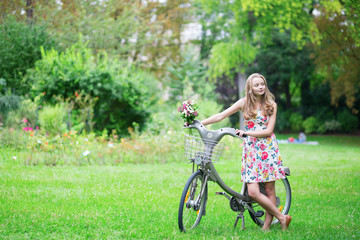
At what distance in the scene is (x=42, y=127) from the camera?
1056 centimetres

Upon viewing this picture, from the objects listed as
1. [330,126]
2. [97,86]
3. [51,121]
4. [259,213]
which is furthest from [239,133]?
[330,126]

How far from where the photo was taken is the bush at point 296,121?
89.5ft

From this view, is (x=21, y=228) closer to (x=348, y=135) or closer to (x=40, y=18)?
(x=40, y=18)

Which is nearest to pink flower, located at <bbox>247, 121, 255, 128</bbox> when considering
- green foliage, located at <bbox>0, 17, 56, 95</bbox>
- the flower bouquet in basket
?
the flower bouquet in basket

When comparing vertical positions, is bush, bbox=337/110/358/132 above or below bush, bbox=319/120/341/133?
above

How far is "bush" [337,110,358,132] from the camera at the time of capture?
24.6 metres

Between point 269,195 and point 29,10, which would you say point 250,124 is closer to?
point 269,195

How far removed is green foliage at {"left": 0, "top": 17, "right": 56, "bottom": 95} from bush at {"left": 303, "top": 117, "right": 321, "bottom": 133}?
704 inches

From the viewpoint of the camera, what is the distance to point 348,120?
2462 centimetres

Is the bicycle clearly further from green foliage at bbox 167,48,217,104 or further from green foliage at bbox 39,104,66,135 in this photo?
green foliage at bbox 167,48,217,104

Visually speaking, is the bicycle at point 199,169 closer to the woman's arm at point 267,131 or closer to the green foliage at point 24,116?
the woman's arm at point 267,131

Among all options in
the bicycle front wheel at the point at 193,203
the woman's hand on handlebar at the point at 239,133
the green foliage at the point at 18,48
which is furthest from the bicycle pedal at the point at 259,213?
the green foliage at the point at 18,48

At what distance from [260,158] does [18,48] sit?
11.6 m

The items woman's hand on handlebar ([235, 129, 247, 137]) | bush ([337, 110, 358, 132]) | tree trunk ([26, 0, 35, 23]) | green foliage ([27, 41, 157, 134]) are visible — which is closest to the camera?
woman's hand on handlebar ([235, 129, 247, 137])
